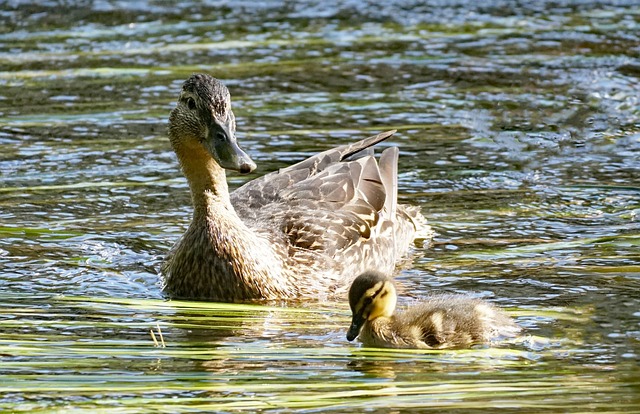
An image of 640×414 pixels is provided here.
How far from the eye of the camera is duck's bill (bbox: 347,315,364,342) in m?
6.42

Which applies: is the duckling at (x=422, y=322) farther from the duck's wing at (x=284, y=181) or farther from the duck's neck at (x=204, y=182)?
the duck's wing at (x=284, y=181)

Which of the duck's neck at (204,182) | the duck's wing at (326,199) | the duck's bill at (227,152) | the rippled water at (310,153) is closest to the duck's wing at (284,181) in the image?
the duck's wing at (326,199)

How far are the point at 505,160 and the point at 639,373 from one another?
452 cm

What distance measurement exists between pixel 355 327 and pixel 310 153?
3950 millimetres

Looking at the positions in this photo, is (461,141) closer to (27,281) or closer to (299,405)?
(27,281)

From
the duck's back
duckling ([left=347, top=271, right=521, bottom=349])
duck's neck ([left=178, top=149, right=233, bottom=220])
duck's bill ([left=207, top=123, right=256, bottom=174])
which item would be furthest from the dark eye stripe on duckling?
duck's neck ([left=178, top=149, right=233, bottom=220])

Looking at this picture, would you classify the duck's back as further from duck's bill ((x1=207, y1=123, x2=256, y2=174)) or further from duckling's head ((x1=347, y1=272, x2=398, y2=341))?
duckling's head ((x1=347, y1=272, x2=398, y2=341))

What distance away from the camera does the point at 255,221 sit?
8422 mm

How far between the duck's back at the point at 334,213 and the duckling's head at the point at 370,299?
1.37 meters

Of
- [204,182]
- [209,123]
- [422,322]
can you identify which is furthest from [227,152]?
[422,322]

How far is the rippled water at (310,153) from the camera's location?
583cm

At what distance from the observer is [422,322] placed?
6.47 metres

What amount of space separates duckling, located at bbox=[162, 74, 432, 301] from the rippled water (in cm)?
26

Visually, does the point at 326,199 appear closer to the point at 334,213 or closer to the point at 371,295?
the point at 334,213
